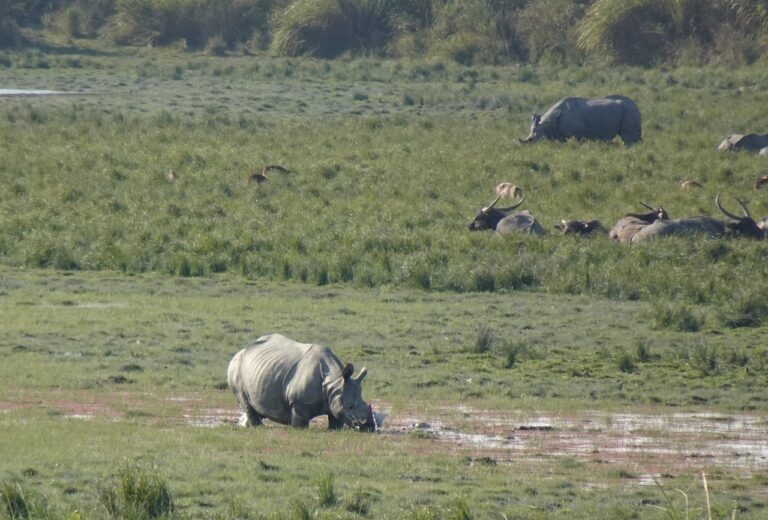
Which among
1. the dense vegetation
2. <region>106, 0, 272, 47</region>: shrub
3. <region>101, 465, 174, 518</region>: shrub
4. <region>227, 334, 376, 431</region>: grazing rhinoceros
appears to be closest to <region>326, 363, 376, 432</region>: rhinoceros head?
<region>227, 334, 376, 431</region>: grazing rhinoceros

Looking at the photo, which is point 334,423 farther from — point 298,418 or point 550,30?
point 550,30

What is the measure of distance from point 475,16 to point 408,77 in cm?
797

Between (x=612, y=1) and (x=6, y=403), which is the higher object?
(x=612, y=1)

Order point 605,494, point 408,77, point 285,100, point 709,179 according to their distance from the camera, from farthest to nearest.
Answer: point 408,77 < point 285,100 < point 709,179 < point 605,494

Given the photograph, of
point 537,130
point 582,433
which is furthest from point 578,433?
point 537,130

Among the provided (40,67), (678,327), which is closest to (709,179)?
(678,327)

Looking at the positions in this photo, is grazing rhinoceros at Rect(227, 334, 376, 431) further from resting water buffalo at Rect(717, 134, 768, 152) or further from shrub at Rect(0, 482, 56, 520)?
resting water buffalo at Rect(717, 134, 768, 152)

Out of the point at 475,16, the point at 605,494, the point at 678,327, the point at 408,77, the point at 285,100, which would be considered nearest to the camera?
the point at 605,494

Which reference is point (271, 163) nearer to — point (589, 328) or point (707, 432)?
point (589, 328)

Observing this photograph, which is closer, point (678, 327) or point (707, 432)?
point (707, 432)

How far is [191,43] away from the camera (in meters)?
48.0

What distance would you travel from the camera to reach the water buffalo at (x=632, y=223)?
58.9ft

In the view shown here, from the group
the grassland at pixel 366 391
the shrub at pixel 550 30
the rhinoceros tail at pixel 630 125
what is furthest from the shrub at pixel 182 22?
the grassland at pixel 366 391

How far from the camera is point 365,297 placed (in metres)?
15.9
